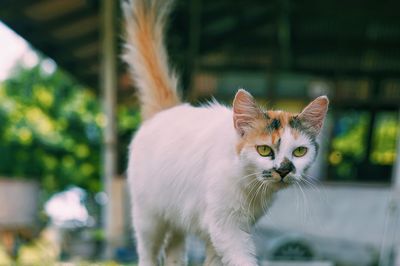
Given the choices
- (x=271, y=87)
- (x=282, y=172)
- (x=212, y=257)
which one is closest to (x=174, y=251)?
(x=212, y=257)

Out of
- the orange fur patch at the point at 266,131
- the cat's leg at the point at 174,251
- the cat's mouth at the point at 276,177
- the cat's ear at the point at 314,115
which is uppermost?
the cat's ear at the point at 314,115

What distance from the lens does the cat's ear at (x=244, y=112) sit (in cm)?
327

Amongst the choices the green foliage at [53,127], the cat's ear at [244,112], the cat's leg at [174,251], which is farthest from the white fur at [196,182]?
the green foliage at [53,127]

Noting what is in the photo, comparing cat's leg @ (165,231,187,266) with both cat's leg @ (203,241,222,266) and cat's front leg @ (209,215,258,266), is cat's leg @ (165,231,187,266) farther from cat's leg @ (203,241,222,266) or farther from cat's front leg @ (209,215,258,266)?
cat's front leg @ (209,215,258,266)

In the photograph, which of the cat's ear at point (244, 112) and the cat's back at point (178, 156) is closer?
the cat's ear at point (244, 112)

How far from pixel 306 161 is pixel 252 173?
0.92 feet

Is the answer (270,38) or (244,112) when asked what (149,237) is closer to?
(244,112)

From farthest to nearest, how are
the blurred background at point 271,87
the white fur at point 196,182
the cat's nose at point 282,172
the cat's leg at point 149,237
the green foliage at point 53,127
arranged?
the green foliage at point 53,127, the blurred background at point 271,87, the cat's leg at point 149,237, the white fur at point 196,182, the cat's nose at point 282,172

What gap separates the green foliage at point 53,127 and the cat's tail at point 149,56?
574 inches

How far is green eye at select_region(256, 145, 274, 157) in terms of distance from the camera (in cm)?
317

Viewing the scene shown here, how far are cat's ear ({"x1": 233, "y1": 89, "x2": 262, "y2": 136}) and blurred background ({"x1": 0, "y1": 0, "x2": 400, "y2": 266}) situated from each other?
5.43 m

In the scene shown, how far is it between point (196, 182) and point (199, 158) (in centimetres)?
14

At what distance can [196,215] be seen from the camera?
372cm

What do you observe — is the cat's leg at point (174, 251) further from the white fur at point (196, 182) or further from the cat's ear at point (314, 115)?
the cat's ear at point (314, 115)
